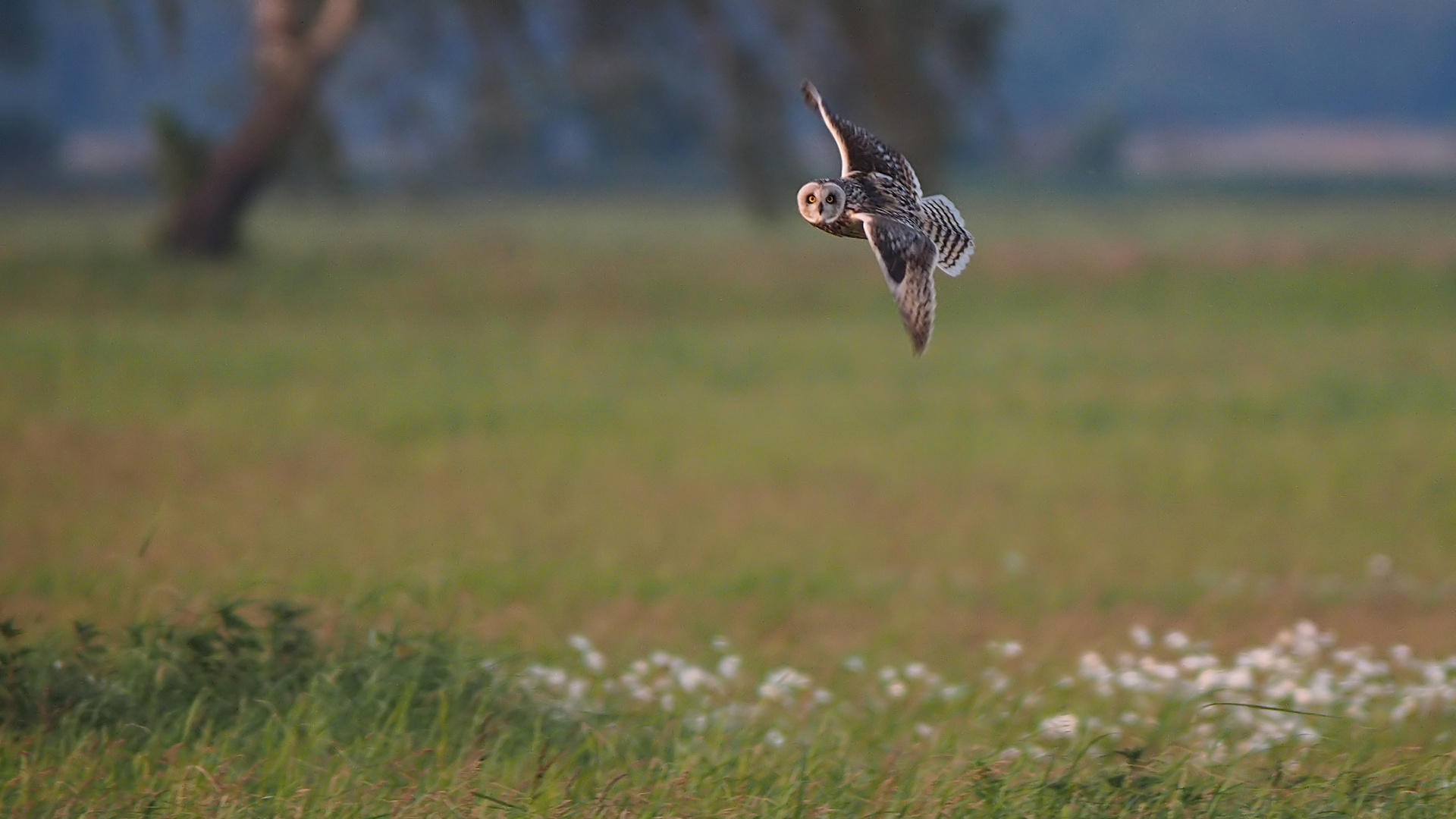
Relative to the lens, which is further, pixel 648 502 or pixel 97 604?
pixel 648 502

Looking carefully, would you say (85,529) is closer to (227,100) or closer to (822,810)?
(822,810)

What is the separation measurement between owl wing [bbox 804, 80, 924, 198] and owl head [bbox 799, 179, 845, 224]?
1.09ft

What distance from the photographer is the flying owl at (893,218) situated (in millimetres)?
2660

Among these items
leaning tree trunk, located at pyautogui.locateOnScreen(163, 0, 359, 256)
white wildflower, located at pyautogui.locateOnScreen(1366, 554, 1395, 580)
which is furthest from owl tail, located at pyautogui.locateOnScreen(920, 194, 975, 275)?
leaning tree trunk, located at pyautogui.locateOnScreen(163, 0, 359, 256)

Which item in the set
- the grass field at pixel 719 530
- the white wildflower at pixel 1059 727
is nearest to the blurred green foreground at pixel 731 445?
the grass field at pixel 719 530

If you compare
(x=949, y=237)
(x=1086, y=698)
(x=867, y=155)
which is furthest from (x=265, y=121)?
(x=949, y=237)

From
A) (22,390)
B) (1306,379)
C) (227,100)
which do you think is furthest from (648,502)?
(227,100)

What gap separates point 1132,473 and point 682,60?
9.92 m

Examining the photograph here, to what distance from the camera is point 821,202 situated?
273 centimetres

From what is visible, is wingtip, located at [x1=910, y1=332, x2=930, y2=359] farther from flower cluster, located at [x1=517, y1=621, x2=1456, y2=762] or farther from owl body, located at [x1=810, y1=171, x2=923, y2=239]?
flower cluster, located at [x1=517, y1=621, x2=1456, y2=762]

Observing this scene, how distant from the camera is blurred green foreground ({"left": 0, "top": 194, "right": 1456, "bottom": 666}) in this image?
839 cm

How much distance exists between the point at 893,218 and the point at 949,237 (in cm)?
19

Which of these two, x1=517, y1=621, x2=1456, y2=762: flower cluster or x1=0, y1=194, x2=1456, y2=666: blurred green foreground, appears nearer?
x1=517, y1=621, x2=1456, y2=762: flower cluster

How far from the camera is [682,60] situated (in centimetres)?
1989
